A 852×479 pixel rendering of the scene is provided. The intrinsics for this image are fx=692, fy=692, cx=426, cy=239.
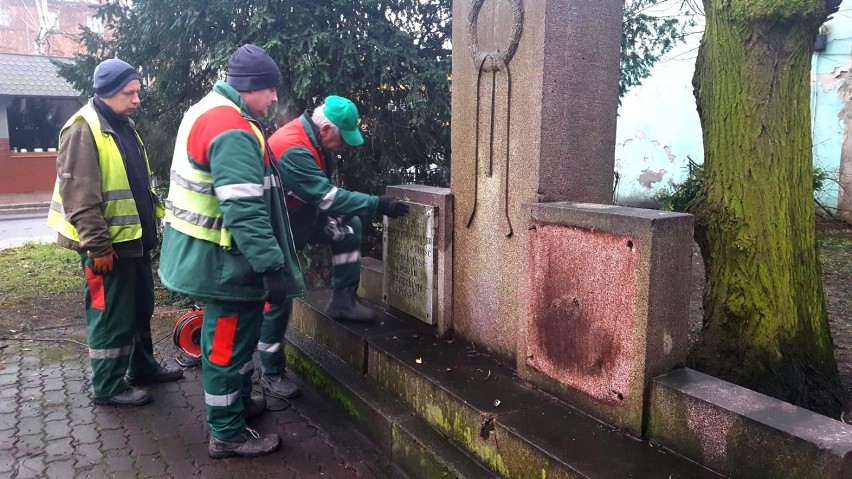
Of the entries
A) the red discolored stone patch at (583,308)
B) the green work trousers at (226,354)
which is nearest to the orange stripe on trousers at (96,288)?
the green work trousers at (226,354)

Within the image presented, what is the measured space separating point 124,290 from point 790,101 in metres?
3.61

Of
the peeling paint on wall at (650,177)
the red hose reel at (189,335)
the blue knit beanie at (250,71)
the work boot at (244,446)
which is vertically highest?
the blue knit beanie at (250,71)

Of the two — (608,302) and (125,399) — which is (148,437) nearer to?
(125,399)

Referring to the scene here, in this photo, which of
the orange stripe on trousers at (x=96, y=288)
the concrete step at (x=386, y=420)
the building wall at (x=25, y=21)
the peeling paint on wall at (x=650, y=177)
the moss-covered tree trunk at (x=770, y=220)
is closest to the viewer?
the concrete step at (x=386, y=420)

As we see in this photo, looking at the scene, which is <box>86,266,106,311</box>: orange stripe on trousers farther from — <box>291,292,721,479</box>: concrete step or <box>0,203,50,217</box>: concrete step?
<box>0,203,50,217</box>: concrete step

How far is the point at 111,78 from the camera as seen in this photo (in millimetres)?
3760

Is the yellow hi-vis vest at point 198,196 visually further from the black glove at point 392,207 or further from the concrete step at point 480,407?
the concrete step at point 480,407

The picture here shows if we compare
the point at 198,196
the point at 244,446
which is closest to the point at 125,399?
the point at 244,446

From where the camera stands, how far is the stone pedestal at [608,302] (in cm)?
259

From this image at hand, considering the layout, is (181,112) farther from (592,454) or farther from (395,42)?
(592,454)

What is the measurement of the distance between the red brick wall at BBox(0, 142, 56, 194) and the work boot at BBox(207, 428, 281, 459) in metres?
19.6

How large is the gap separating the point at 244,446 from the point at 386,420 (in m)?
0.69

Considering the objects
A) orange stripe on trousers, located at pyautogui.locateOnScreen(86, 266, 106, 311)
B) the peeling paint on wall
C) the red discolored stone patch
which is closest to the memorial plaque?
the red discolored stone patch

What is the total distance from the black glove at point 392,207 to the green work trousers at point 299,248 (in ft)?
1.01
